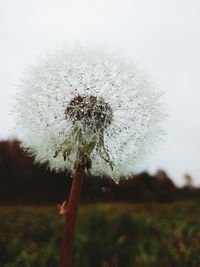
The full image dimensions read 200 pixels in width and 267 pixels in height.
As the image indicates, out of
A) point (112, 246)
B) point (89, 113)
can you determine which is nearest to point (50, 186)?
point (112, 246)

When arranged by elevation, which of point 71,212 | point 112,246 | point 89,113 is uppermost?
point 89,113

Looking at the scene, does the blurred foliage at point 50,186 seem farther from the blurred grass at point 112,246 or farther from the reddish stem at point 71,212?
the reddish stem at point 71,212

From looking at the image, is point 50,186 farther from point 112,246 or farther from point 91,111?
point 91,111

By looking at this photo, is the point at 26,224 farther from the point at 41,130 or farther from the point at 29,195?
the point at 29,195

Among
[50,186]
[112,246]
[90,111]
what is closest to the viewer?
[90,111]

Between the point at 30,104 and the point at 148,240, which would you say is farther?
the point at 148,240

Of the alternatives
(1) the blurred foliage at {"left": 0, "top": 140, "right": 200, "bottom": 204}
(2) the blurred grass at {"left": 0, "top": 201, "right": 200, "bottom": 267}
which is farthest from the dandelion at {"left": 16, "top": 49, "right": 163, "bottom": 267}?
(1) the blurred foliage at {"left": 0, "top": 140, "right": 200, "bottom": 204}

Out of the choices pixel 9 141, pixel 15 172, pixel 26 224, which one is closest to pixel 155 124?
pixel 26 224

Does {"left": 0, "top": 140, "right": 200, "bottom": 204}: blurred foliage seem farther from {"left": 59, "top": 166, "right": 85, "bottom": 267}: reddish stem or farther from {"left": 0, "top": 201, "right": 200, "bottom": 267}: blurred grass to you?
{"left": 59, "top": 166, "right": 85, "bottom": 267}: reddish stem
